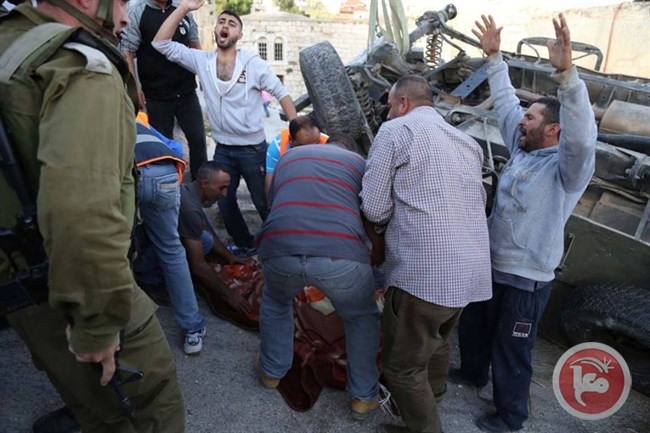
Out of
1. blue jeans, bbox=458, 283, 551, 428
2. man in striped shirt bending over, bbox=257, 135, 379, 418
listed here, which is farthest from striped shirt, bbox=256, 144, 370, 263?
blue jeans, bbox=458, 283, 551, 428

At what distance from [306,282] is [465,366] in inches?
47.3

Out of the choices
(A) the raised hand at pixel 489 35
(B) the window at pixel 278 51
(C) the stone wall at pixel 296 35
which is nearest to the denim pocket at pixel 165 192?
(A) the raised hand at pixel 489 35

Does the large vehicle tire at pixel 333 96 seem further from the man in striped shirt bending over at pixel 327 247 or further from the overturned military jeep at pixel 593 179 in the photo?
the man in striped shirt bending over at pixel 327 247

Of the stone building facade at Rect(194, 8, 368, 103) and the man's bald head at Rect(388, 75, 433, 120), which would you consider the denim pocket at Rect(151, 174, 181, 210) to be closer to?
the man's bald head at Rect(388, 75, 433, 120)

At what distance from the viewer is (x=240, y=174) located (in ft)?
14.0

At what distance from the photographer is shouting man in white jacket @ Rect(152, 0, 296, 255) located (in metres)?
3.88

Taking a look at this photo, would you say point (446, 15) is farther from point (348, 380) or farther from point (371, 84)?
point (348, 380)

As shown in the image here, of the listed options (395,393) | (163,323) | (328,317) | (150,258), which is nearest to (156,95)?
(150,258)

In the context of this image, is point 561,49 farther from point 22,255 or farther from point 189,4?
point 189,4

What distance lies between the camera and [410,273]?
223 centimetres

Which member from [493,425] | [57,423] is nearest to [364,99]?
[493,425]

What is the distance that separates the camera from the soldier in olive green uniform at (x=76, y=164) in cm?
127

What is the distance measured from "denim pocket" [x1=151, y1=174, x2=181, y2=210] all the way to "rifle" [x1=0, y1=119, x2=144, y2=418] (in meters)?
1.11

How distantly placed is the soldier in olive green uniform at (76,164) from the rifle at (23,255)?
0.03m
